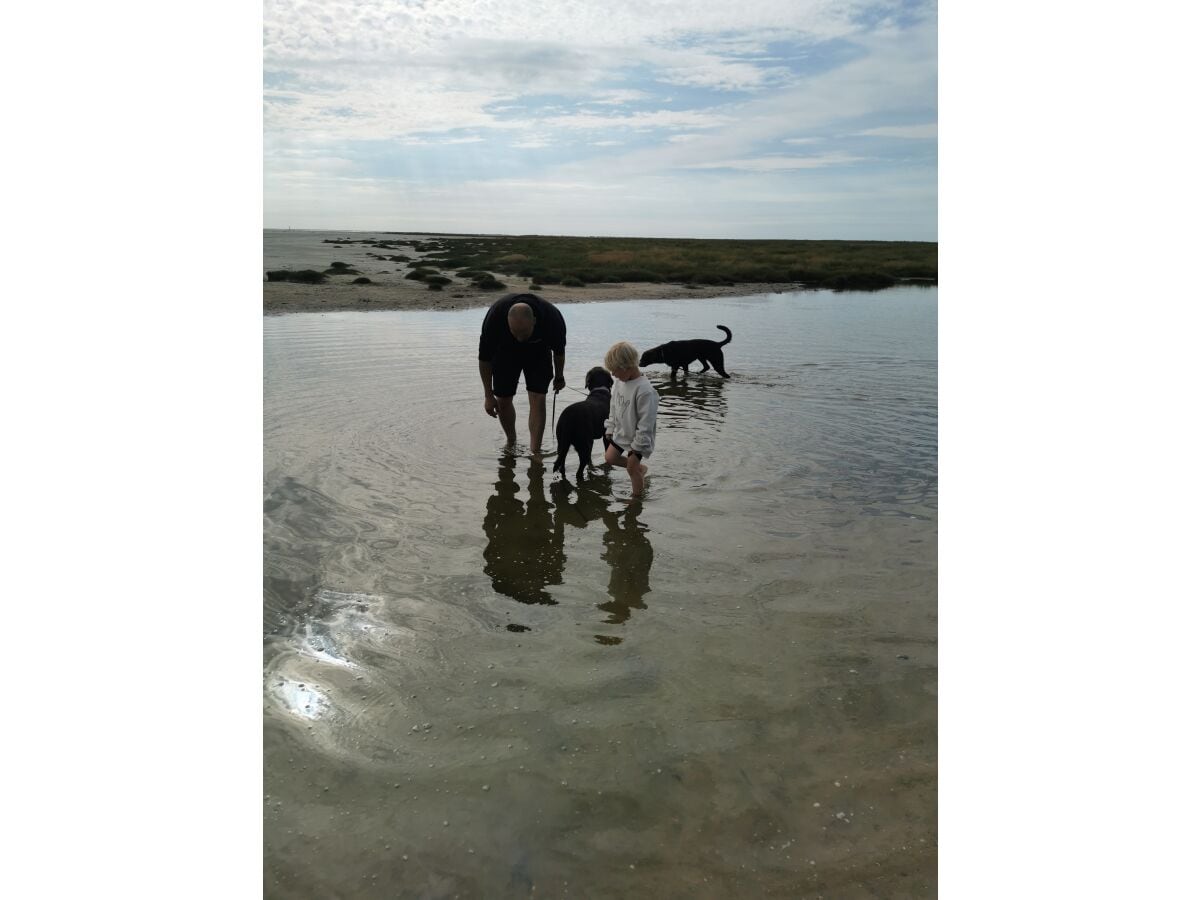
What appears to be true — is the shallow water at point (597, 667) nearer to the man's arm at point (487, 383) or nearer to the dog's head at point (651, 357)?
the man's arm at point (487, 383)

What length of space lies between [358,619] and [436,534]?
1.18m

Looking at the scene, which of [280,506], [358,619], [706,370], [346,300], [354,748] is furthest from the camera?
[346,300]

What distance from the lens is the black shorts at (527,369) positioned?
698cm

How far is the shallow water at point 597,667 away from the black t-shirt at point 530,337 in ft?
3.23

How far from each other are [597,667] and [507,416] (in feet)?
13.4

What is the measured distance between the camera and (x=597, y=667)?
363 cm

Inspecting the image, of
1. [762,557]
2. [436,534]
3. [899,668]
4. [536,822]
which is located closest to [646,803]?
[536,822]

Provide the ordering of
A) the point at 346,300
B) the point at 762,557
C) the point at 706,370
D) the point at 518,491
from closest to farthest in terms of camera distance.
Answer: the point at 762,557, the point at 518,491, the point at 706,370, the point at 346,300

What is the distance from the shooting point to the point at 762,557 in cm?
493

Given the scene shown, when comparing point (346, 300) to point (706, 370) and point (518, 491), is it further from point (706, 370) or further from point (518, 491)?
point (518, 491)

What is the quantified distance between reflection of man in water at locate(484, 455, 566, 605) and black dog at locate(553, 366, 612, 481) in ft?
1.13

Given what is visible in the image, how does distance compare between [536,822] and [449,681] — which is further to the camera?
[449,681]

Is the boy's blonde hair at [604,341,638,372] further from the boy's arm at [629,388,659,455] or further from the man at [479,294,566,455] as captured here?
the man at [479,294,566,455]

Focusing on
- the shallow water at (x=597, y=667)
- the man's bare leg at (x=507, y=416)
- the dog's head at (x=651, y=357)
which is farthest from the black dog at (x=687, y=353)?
the man's bare leg at (x=507, y=416)
